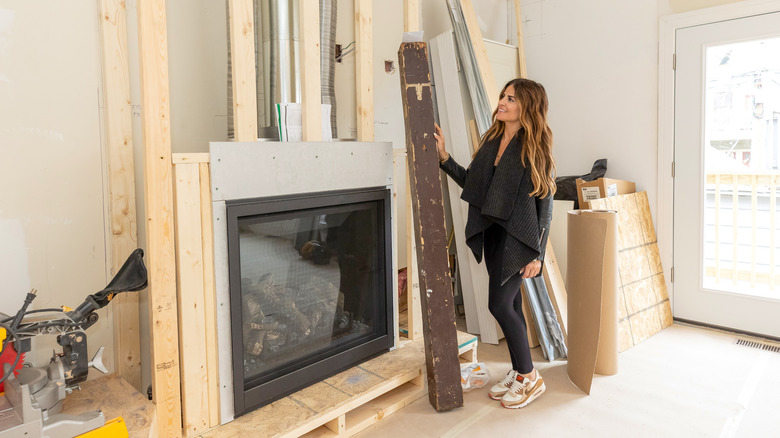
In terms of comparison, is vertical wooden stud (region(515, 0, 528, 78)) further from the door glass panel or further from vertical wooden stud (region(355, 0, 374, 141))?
vertical wooden stud (region(355, 0, 374, 141))

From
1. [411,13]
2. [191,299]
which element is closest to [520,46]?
[411,13]

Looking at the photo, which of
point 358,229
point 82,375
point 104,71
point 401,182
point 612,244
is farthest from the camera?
point 401,182

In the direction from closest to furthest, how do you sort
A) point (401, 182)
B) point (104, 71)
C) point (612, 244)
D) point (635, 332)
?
1. point (104, 71)
2. point (612, 244)
3. point (635, 332)
4. point (401, 182)

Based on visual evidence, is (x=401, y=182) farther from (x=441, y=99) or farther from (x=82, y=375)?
(x=82, y=375)

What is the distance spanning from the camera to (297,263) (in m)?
2.26

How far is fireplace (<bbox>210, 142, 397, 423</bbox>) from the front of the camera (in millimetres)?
1963

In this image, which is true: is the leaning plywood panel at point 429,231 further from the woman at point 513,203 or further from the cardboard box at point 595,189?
the cardboard box at point 595,189

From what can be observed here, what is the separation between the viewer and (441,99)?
3443 mm

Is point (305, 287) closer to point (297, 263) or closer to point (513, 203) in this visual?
point (297, 263)

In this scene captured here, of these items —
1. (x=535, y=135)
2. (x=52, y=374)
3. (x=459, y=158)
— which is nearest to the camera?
(x=52, y=374)

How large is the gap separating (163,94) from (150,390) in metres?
1.17

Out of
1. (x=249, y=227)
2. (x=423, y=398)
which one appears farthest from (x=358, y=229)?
(x=423, y=398)

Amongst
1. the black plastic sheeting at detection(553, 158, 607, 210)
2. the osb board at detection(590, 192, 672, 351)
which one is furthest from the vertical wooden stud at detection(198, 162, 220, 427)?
the black plastic sheeting at detection(553, 158, 607, 210)

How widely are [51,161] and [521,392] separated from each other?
2.30 metres
